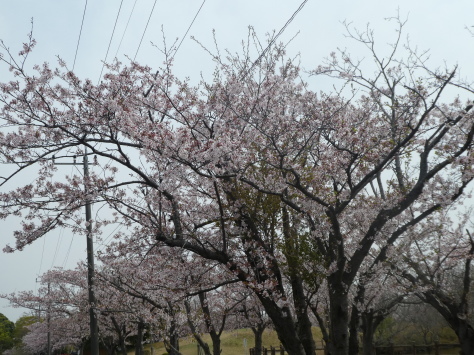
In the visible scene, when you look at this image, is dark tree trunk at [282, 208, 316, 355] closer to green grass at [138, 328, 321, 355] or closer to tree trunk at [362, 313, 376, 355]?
tree trunk at [362, 313, 376, 355]

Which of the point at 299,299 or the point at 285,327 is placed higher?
the point at 299,299

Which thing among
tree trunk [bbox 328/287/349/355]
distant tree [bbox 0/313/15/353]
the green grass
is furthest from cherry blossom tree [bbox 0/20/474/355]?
distant tree [bbox 0/313/15/353]

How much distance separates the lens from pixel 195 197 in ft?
34.9

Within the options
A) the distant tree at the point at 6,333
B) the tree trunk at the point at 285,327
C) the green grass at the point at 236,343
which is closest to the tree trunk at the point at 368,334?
the tree trunk at the point at 285,327

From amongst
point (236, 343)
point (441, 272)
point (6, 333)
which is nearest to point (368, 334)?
point (441, 272)

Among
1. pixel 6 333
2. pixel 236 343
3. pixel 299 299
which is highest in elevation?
pixel 299 299

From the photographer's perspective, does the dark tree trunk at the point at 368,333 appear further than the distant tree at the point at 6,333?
No

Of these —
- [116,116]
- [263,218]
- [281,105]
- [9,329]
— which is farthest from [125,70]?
[9,329]

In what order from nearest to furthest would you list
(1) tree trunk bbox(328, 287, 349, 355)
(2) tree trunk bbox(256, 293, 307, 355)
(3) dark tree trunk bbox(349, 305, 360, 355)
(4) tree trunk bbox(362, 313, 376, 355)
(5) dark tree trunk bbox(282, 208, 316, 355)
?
1. (1) tree trunk bbox(328, 287, 349, 355)
2. (2) tree trunk bbox(256, 293, 307, 355)
3. (5) dark tree trunk bbox(282, 208, 316, 355)
4. (3) dark tree trunk bbox(349, 305, 360, 355)
5. (4) tree trunk bbox(362, 313, 376, 355)

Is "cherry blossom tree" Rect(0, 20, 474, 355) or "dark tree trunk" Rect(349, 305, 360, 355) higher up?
"cherry blossom tree" Rect(0, 20, 474, 355)

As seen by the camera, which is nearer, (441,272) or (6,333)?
(441,272)

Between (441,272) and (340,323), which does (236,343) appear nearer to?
(441,272)

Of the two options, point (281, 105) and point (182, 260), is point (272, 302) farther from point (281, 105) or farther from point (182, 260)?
point (281, 105)

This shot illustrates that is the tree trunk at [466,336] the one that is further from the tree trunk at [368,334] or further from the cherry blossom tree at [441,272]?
the tree trunk at [368,334]
